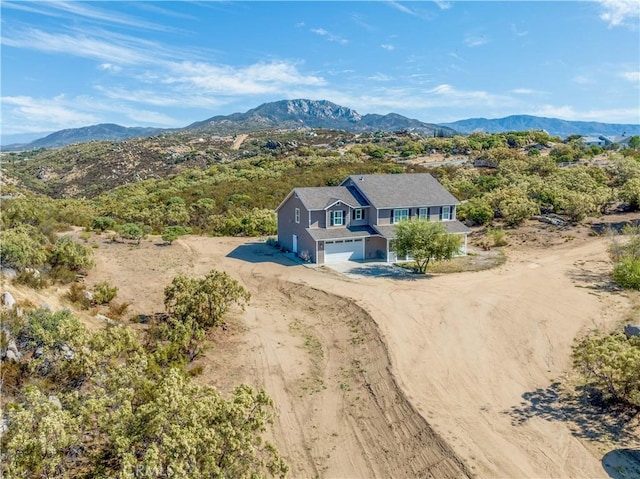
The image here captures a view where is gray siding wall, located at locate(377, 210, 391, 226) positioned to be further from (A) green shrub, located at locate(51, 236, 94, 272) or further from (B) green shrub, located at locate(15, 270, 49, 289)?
(B) green shrub, located at locate(15, 270, 49, 289)

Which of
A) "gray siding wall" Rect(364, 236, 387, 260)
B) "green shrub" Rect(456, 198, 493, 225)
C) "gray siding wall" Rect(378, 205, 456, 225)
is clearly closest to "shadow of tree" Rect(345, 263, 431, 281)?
"gray siding wall" Rect(364, 236, 387, 260)

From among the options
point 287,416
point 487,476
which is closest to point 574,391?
point 487,476

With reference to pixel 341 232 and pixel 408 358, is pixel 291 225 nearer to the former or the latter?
pixel 341 232

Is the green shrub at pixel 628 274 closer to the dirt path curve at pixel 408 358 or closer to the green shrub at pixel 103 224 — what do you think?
the dirt path curve at pixel 408 358

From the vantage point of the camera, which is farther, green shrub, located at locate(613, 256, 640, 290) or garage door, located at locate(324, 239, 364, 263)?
garage door, located at locate(324, 239, 364, 263)

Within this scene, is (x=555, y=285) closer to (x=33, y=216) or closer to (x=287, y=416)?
(x=287, y=416)
